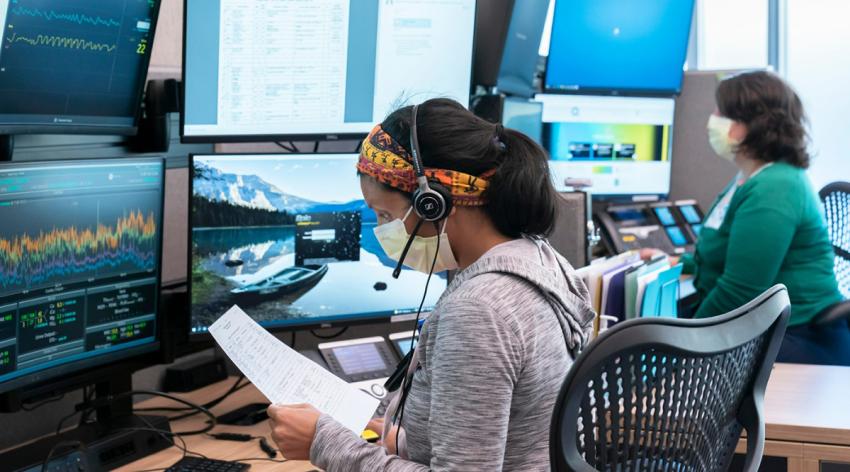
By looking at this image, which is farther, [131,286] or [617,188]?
[617,188]

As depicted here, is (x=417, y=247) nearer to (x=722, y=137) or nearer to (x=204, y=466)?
(x=204, y=466)

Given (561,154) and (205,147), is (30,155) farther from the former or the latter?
(561,154)

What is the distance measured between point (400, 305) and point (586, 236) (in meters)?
0.52

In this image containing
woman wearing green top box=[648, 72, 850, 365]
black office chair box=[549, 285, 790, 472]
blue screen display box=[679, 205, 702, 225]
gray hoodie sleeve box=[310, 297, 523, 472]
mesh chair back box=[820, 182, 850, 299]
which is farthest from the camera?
blue screen display box=[679, 205, 702, 225]

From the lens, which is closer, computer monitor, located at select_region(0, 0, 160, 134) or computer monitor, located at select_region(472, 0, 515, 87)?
computer monitor, located at select_region(0, 0, 160, 134)

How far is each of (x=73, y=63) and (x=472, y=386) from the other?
2.71 feet

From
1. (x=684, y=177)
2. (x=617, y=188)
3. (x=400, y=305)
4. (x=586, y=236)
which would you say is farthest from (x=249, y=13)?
(x=684, y=177)

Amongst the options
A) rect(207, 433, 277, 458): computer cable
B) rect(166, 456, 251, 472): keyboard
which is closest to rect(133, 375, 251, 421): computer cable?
rect(207, 433, 277, 458): computer cable

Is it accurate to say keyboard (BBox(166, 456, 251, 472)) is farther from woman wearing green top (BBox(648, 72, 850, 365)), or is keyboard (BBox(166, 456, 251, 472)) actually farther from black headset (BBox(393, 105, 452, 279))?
woman wearing green top (BBox(648, 72, 850, 365))

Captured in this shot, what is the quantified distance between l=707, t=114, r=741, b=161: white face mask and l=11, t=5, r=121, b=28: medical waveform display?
1.98 metres

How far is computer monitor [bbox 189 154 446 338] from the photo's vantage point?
1660mm

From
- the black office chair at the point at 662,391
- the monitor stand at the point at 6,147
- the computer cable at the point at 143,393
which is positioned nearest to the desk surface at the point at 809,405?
the black office chair at the point at 662,391

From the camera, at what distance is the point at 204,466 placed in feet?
4.78

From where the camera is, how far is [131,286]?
154 centimetres
